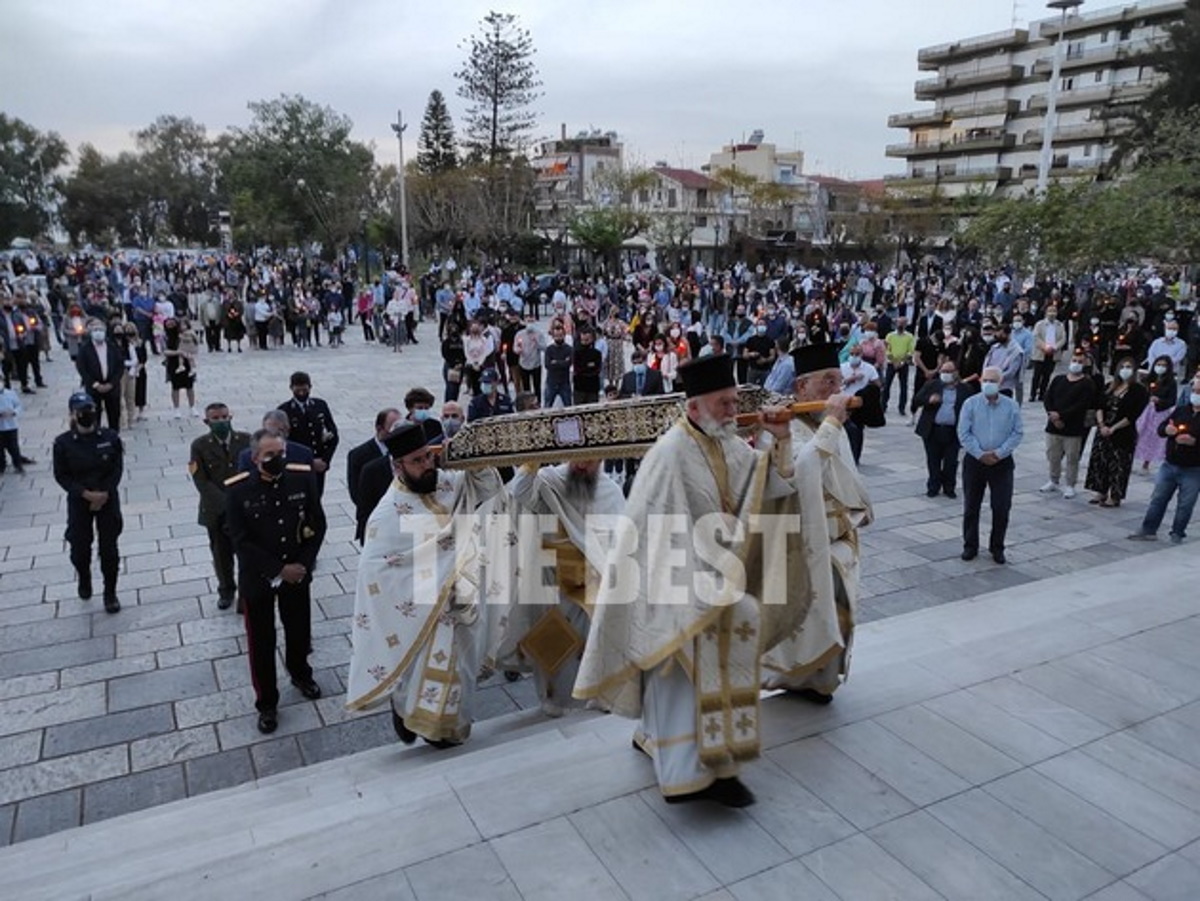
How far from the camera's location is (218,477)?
6.86 meters

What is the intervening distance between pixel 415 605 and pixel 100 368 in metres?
9.89

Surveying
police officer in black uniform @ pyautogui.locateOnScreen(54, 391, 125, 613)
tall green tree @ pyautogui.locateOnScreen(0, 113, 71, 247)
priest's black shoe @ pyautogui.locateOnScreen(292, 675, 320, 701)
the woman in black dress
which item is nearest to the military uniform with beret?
priest's black shoe @ pyautogui.locateOnScreen(292, 675, 320, 701)

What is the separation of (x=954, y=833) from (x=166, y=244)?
79756mm

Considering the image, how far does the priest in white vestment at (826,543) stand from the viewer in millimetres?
4297

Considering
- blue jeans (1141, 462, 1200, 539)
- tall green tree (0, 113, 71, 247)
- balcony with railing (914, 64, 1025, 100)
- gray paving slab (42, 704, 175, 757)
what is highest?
balcony with railing (914, 64, 1025, 100)

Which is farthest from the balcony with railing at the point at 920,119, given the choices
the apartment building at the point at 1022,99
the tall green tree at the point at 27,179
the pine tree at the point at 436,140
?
the tall green tree at the point at 27,179

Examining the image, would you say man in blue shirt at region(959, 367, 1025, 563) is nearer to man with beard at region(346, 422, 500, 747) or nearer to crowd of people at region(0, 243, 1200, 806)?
crowd of people at region(0, 243, 1200, 806)

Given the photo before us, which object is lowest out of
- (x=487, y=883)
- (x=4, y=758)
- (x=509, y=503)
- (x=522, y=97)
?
(x=4, y=758)

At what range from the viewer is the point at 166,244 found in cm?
7106

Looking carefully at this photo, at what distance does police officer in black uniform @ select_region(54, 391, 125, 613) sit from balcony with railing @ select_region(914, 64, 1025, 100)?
7811 cm

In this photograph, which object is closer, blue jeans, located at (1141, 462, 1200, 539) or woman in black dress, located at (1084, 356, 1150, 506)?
blue jeans, located at (1141, 462, 1200, 539)

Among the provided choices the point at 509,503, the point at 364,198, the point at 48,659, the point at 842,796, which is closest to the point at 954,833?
the point at 842,796

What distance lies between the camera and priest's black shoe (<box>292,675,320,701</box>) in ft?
18.5

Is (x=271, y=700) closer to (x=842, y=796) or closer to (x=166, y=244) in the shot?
(x=842, y=796)
